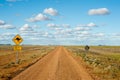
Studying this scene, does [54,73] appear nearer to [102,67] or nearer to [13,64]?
[102,67]

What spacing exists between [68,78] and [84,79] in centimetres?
125

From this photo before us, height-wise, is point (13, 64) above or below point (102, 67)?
above

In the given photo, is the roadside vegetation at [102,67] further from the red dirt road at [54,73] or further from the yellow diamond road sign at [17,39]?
the yellow diamond road sign at [17,39]

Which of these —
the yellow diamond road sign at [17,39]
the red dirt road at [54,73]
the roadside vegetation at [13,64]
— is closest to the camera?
the red dirt road at [54,73]

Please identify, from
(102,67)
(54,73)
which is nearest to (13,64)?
(102,67)

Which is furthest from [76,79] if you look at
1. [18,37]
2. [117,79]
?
[18,37]

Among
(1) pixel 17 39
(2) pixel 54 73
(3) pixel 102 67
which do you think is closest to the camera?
(2) pixel 54 73

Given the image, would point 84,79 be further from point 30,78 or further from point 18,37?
point 18,37

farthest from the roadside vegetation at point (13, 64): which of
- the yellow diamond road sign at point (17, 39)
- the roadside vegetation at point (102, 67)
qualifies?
the roadside vegetation at point (102, 67)

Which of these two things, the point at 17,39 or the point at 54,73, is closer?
the point at 54,73

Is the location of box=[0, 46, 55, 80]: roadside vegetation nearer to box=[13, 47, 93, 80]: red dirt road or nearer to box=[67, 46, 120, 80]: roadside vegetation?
box=[13, 47, 93, 80]: red dirt road

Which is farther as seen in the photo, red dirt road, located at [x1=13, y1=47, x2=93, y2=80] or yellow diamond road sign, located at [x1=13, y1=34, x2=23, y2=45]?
yellow diamond road sign, located at [x1=13, y1=34, x2=23, y2=45]

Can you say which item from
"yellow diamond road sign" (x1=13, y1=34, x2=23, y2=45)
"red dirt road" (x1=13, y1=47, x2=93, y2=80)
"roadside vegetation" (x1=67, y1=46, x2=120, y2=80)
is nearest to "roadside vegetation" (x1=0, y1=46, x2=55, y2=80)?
"red dirt road" (x1=13, y1=47, x2=93, y2=80)

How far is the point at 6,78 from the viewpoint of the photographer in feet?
60.3
